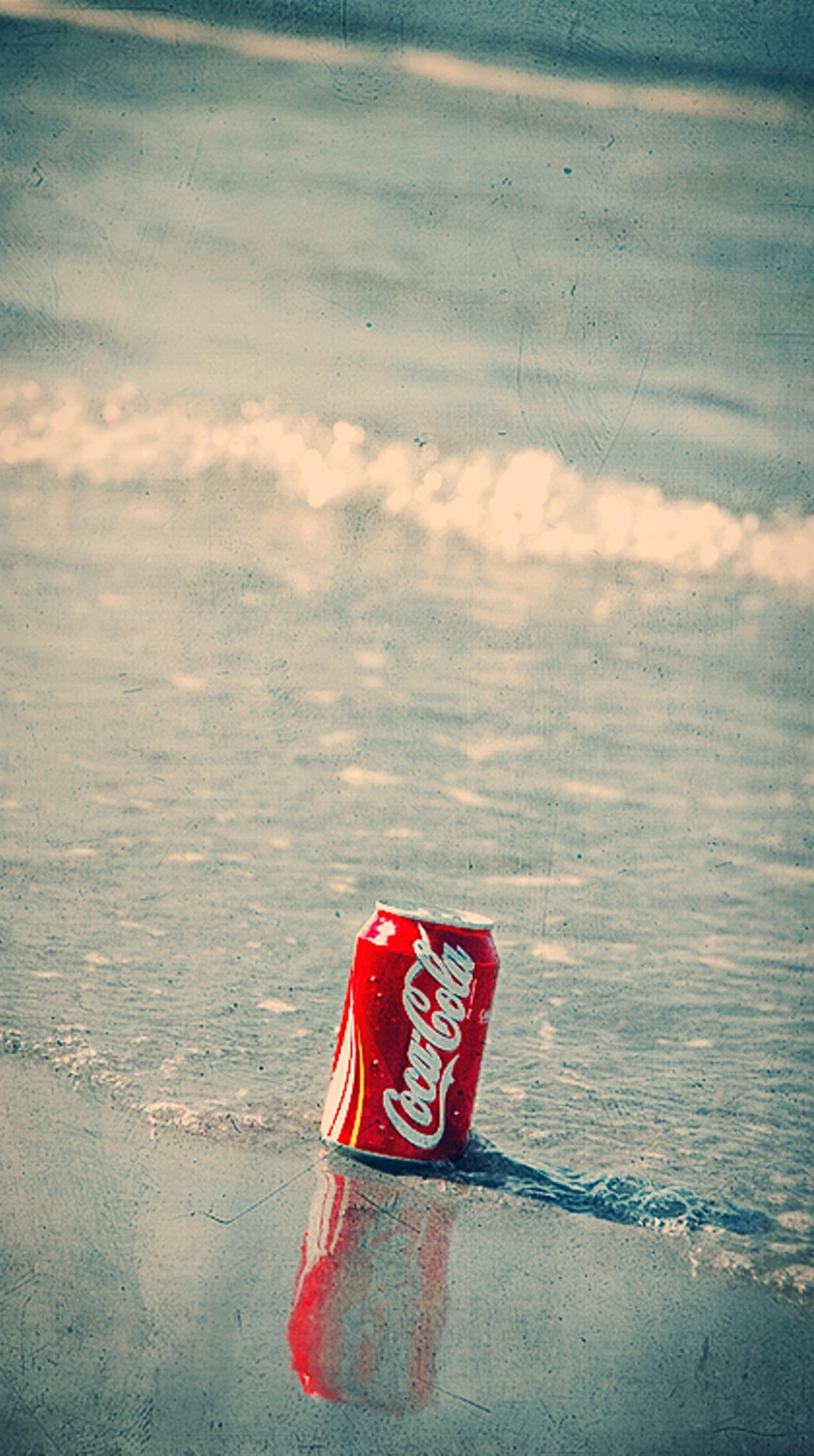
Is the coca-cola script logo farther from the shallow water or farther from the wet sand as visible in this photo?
the shallow water

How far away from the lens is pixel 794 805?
1.78 metres

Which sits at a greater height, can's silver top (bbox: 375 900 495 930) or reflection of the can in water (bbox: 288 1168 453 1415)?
can's silver top (bbox: 375 900 495 930)

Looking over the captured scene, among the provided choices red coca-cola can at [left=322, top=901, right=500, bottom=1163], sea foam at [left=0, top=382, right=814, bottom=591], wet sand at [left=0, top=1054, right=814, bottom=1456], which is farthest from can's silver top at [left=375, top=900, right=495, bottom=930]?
sea foam at [left=0, top=382, right=814, bottom=591]

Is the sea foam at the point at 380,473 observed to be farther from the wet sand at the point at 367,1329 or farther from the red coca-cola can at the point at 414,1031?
the wet sand at the point at 367,1329

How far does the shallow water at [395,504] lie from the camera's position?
5.85 feet

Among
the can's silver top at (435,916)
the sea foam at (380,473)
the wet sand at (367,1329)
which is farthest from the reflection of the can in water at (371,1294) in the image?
the sea foam at (380,473)

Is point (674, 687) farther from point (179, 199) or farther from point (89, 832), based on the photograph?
point (179, 199)

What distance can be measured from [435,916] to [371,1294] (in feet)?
1.34

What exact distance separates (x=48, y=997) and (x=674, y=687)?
1017 mm

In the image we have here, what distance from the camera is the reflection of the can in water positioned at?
1.19m

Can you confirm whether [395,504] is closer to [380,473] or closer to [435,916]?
[380,473]

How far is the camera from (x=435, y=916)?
4.56 ft

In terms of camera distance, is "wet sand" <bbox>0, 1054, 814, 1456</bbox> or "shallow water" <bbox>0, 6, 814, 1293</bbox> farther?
"shallow water" <bbox>0, 6, 814, 1293</bbox>

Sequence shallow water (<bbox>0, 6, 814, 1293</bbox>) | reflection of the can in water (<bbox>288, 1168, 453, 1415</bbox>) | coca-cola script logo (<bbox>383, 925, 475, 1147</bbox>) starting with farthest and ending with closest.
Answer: shallow water (<bbox>0, 6, 814, 1293</bbox>) < coca-cola script logo (<bbox>383, 925, 475, 1147</bbox>) < reflection of the can in water (<bbox>288, 1168, 453, 1415</bbox>)
